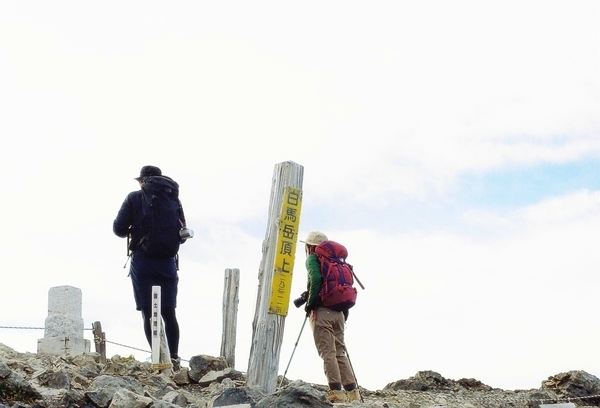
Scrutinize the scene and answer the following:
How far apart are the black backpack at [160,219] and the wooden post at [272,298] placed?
1.93 metres

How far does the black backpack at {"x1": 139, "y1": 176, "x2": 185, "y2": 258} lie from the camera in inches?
425

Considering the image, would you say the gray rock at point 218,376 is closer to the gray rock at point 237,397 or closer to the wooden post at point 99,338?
the gray rock at point 237,397

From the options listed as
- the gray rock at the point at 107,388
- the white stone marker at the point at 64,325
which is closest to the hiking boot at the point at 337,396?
A: the gray rock at the point at 107,388

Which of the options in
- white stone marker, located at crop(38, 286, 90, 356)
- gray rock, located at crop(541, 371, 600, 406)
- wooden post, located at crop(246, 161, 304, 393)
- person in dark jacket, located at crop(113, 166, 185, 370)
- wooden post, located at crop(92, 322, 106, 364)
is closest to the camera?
wooden post, located at crop(246, 161, 304, 393)

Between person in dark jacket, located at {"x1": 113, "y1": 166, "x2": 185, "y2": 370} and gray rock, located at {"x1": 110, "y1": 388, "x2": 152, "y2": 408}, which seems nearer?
gray rock, located at {"x1": 110, "y1": 388, "x2": 152, "y2": 408}

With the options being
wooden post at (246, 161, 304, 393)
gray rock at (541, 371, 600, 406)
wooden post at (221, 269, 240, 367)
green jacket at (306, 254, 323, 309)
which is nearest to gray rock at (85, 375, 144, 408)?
wooden post at (246, 161, 304, 393)

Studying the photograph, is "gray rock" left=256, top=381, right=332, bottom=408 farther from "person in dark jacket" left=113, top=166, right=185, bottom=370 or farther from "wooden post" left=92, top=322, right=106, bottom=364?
"wooden post" left=92, top=322, right=106, bottom=364

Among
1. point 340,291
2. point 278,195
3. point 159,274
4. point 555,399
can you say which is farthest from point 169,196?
point 555,399

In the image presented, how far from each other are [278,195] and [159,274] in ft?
7.71

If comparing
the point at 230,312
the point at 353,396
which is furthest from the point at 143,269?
the point at 230,312

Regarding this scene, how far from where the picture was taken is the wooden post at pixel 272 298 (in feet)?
30.5

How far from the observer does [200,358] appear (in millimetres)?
11469

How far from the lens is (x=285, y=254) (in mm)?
9344

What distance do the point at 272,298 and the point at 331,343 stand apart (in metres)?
0.87
